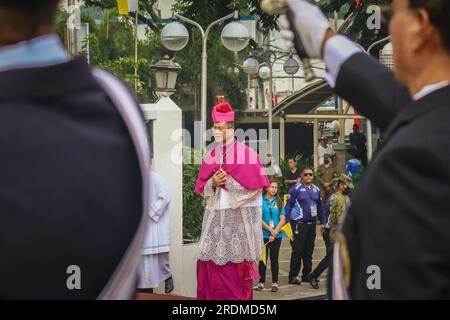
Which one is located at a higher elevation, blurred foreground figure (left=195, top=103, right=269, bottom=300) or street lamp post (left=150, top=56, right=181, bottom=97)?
street lamp post (left=150, top=56, right=181, bottom=97)

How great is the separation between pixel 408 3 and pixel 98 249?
0.83 m

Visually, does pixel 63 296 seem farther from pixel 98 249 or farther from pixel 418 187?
pixel 418 187

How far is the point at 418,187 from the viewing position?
1794mm

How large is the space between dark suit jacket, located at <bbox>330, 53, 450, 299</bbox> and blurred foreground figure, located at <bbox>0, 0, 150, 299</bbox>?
0.44 m

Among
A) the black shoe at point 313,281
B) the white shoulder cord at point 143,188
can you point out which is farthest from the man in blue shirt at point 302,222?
the white shoulder cord at point 143,188

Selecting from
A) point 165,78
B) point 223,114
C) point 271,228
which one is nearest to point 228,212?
point 223,114

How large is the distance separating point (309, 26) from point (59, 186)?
0.99 m

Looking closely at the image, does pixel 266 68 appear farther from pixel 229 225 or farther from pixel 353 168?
pixel 229 225

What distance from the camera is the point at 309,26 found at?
236 centimetres

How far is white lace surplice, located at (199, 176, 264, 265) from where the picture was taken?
875 cm

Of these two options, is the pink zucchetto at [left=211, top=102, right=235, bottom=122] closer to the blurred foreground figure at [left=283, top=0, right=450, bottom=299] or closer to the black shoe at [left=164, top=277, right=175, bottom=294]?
the black shoe at [left=164, top=277, right=175, bottom=294]

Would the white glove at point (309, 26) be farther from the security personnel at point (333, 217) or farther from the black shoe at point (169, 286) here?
the security personnel at point (333, 217)

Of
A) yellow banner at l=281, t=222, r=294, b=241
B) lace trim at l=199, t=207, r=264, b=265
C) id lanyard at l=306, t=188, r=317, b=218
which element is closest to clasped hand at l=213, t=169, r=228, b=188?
lace trim at l=199, t=207, r=264, b=265
